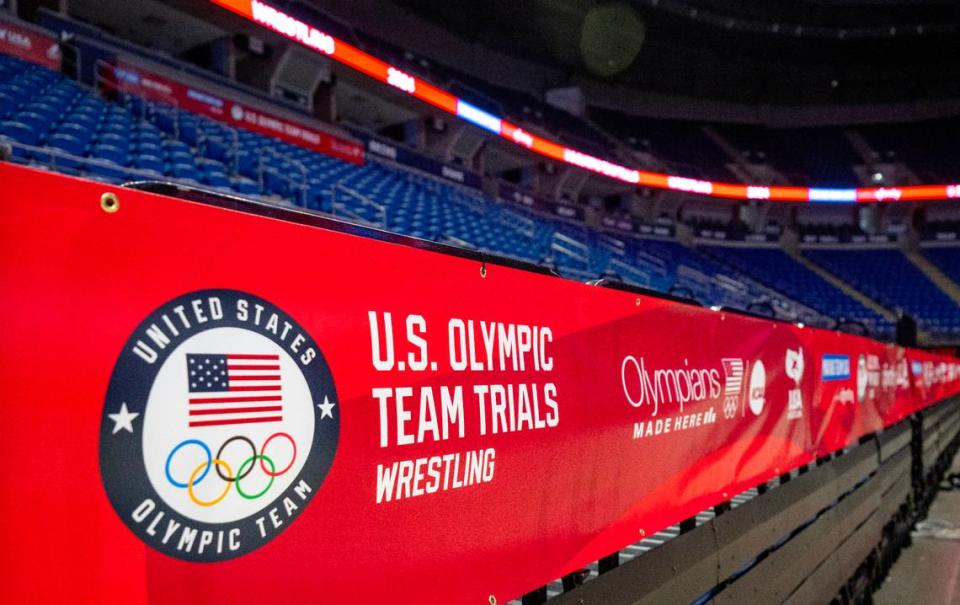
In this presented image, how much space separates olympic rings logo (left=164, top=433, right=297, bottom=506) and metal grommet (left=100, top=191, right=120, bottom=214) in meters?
0.27

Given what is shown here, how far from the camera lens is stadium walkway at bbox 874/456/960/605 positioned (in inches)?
167

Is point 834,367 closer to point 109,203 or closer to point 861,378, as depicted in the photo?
point 861,378

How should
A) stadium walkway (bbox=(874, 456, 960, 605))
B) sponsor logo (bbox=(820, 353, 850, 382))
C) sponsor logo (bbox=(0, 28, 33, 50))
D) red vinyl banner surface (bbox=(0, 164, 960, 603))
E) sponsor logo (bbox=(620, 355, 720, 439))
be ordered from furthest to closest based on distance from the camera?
sponsor logo (bbox=(0, 28, 33, 50)) → stadium walkway (bbox=(874, 456, 960, 605)) → sponsor logo (bbox=(820, 353, 850, 382)) → sponsor logo (bbox=(620, 355, 720, 439)) → red vinyl banner surface (bbox=(0, 164, 960, 603))

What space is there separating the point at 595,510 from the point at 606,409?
233mm

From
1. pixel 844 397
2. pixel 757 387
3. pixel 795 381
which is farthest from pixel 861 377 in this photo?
pixel 757 387

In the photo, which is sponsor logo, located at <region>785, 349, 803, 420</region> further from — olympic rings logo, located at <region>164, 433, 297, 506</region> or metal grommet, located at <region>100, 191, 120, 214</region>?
metal grommet, located at <region>100, 191, 120, 214</region>

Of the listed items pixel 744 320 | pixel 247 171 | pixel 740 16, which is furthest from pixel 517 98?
pixel 744 320

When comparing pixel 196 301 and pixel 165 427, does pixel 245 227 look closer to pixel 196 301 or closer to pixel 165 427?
pixel 196 301

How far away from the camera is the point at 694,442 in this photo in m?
2.07

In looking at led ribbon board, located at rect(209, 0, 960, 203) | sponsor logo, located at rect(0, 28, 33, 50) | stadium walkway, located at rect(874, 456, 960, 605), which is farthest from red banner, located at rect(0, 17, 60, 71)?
stadium walkway, located at rect(874, 456, 960, 605)

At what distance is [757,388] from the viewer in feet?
8.42

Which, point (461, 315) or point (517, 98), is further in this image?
point (517, 98)

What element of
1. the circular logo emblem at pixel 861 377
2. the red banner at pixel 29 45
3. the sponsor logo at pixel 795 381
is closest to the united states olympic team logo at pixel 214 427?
the sponsor logo at pixel 795 381

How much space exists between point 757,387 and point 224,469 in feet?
7.36
